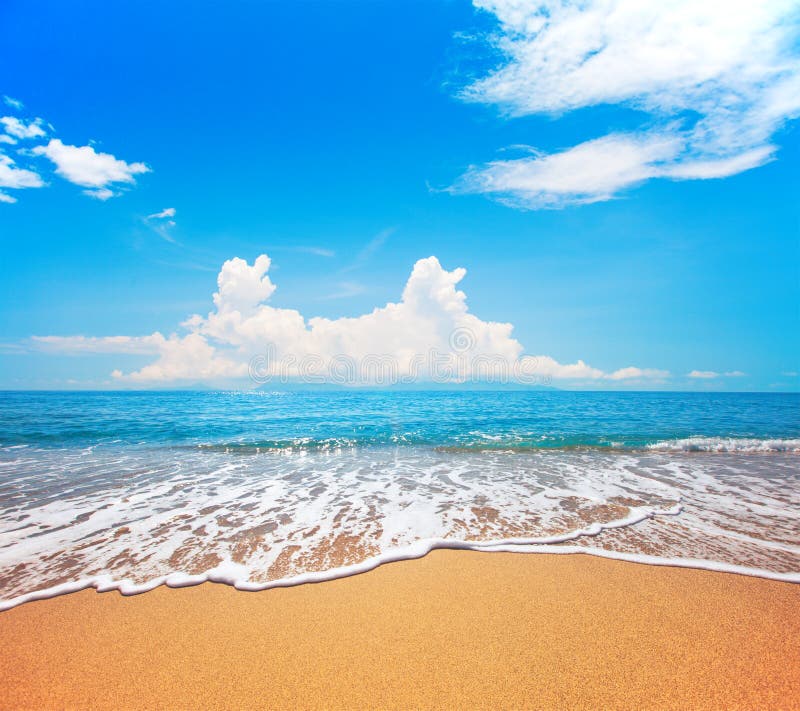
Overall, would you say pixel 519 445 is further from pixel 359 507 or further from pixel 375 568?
pixel 375 568

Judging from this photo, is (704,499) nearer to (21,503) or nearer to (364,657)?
(364,657)

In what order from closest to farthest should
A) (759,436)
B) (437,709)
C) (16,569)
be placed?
(437,709) → (16,569) → (759,436)

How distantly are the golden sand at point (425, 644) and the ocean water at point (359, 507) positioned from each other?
61 cm

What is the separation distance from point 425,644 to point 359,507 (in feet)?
15.0

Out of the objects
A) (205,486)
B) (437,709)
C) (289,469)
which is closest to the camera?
(437,709)

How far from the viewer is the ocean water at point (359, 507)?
5.14 m

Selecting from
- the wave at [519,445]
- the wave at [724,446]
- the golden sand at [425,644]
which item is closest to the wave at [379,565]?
the golden sand at [425,644]

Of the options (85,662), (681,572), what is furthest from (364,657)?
(681,572)

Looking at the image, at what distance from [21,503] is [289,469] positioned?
5962mm

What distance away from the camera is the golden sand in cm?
278

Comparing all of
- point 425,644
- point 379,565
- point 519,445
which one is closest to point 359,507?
point 379,565

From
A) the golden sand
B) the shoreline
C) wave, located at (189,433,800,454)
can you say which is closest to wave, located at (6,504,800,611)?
the shoreline

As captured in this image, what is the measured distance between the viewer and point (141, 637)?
352cm

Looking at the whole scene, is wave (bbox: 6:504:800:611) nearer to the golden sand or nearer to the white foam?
the white foam
